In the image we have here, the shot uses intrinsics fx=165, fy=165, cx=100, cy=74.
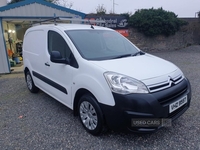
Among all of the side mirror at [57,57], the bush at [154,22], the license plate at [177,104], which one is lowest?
the license plate at [177,104]

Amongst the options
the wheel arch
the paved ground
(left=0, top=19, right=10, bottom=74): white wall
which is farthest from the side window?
(left=0, top=19, right=10, bottom=74): white wall

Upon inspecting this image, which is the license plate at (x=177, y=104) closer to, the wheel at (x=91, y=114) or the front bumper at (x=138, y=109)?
the front bumper at (x=138, y=109)

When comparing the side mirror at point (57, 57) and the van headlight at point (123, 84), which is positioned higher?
the side mirror at point (57, 57)

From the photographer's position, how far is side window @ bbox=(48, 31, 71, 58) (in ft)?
9.78

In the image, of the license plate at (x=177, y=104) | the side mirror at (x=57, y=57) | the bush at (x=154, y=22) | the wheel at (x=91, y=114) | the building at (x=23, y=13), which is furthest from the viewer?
the bush at (x=154, y=22)

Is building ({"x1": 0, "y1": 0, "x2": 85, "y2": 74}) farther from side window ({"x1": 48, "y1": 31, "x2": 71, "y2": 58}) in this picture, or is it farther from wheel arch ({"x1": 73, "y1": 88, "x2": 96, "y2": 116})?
wheel arch ({"x1": 73, "y1": 88, "x2": 96, "y2": 116})

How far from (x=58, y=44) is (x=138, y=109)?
2.01 meters

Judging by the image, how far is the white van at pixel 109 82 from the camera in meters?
2.13

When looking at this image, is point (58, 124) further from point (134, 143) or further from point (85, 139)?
point (134, 143)

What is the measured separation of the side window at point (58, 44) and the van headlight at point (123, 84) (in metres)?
1.06

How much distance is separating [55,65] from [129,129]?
A: 1811mm

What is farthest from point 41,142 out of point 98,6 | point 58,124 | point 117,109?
point 98,6

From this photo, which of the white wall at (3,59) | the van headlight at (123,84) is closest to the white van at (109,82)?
the van headlight at (123,84)

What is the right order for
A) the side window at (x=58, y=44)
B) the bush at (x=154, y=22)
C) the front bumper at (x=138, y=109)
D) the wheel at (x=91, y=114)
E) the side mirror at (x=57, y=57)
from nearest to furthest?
1. the front bumper at (x=138, y=109)
2. the wheel at (x=91, y=114)
3. the side mirror at (x=57, y=57)
4. the side window at (x=58, y=44)
5. the bush at (x=154, y=22)
